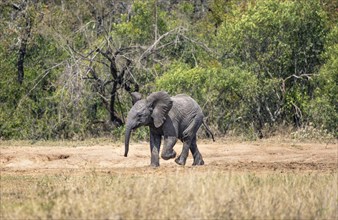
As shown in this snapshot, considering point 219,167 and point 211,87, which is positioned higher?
point 211,87

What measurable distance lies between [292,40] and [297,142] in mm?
4297

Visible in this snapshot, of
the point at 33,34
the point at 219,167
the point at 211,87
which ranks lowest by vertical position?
the point at 219,167

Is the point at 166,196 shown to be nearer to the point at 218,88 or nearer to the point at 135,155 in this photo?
the point at 135,155

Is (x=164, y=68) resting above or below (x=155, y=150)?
above

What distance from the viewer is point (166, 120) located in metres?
20.4

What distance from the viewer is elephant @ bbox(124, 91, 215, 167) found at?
2002cm

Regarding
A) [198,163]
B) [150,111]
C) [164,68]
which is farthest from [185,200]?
[164,68]

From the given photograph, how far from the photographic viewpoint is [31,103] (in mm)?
29359

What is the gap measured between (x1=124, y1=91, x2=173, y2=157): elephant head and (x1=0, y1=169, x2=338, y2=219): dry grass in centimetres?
551

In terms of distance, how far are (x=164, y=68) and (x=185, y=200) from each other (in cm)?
1791

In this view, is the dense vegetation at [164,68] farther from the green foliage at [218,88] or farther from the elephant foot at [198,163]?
the elephant foot at [198,163]

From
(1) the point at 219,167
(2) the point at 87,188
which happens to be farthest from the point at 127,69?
(2) the point at 87,188

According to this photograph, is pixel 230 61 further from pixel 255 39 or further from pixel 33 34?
pixel 33 34

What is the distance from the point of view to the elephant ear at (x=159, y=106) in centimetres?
2009
